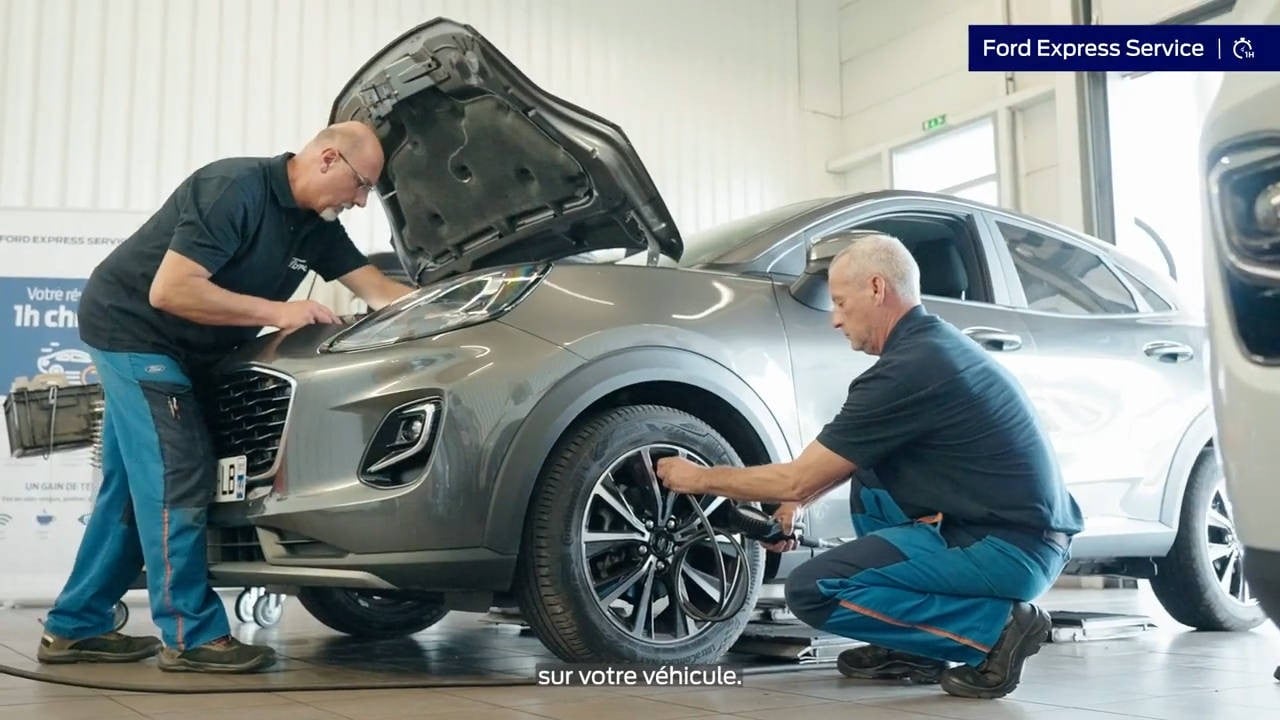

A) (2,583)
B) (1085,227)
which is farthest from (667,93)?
(2,583)

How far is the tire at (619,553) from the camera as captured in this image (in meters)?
2.54

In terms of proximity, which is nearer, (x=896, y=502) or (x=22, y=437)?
(x=896, y=502)

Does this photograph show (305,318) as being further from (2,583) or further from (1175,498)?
(2,583)

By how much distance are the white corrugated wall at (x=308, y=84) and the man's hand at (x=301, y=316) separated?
3904 millimetres

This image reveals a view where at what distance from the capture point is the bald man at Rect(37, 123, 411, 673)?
9.05 ft

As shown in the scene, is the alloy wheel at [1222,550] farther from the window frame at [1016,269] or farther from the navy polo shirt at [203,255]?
the navy polo shirt at [203,255]

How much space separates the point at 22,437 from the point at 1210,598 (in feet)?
12.5

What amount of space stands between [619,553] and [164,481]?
1.07m

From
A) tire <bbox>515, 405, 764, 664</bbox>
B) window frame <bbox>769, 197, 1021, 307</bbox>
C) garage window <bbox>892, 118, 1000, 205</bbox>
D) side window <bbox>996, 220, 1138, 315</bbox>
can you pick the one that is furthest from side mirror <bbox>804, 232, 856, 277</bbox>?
garage window <bbox>892, 118, 1000, 205</bbox>

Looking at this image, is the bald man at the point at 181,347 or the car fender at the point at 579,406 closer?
the car fender at the point at 579,406

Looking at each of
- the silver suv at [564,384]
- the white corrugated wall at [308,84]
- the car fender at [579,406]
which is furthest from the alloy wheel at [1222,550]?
the white corrugated wall at [308,84]

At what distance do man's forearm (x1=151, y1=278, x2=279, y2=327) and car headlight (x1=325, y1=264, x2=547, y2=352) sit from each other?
28cm

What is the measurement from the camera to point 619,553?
269 cm

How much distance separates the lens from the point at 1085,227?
787 cm
